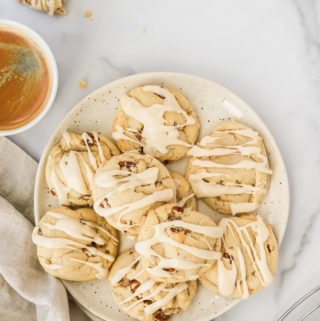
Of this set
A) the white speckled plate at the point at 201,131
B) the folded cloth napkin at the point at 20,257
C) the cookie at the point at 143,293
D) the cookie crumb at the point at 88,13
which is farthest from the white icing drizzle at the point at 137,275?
the cookie crumb at the point at 88,13

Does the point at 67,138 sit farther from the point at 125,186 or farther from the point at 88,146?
the point at 125,186

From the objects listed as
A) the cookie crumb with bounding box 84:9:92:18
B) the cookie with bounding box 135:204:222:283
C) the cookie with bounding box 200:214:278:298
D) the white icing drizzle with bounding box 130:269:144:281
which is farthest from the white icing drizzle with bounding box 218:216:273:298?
the cookie crumb with bounding box 84:9:92:18

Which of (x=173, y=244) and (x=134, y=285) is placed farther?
(x=134, y=285)

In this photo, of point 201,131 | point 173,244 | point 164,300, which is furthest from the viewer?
point 201,131

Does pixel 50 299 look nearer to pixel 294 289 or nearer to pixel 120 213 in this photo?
pixel 120 213

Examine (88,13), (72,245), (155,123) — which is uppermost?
(88,13)

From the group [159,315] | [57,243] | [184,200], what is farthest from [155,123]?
[159,315]
